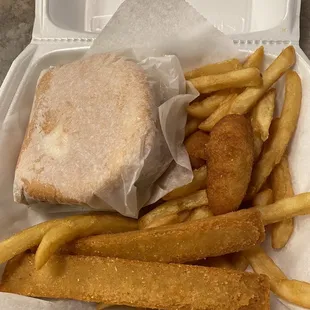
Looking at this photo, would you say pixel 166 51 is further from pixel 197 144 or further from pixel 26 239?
pixel 26 239

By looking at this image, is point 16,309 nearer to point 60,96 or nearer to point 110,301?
point 110,301

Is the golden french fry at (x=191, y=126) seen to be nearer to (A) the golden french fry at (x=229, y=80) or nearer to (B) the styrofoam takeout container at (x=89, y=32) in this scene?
(A) the golden french fry at (x=229, y=80)

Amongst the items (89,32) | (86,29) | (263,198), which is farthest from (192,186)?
(86,29)

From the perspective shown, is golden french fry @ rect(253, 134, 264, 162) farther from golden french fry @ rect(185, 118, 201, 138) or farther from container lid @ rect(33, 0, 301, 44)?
container lid @ rect(33, 0, 301, 44)

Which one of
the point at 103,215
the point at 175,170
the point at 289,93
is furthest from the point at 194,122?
the point at 103,215

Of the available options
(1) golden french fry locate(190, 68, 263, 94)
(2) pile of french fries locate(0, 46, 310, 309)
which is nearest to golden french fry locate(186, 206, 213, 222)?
(2) pile of french fries locate(0, 46, 310, 309)

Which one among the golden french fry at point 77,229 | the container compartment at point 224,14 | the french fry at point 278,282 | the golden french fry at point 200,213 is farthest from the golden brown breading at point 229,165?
the container compartment at point 224,14

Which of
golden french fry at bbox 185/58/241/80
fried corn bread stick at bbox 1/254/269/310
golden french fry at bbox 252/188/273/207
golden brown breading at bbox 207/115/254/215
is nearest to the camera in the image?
fried corn bread stick at bbox 1/254/269/310
